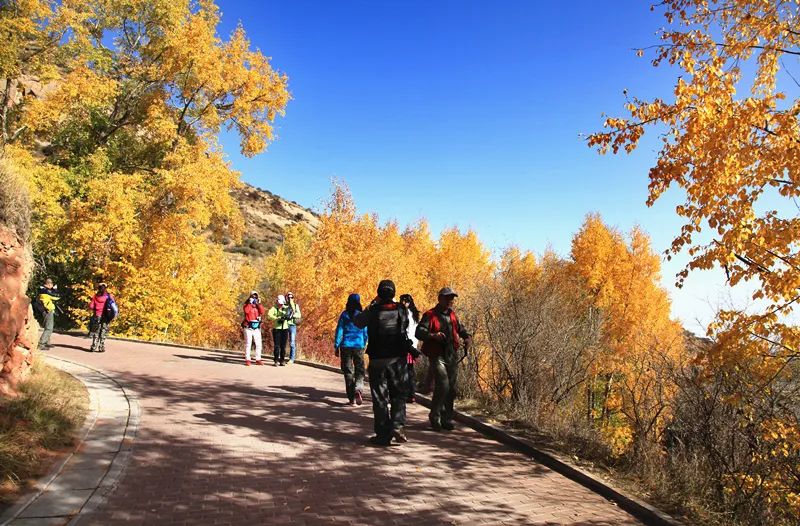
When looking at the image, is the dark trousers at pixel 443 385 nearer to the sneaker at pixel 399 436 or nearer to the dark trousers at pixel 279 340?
the sneaker at pixel 399 436

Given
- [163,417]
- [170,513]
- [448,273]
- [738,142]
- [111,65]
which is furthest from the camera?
[448,273]

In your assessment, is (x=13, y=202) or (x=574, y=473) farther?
(x=13, y=202)

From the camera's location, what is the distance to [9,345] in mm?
6023

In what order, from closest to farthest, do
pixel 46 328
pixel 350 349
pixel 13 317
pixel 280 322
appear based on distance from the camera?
1. pixel 13 317
2. pixel 350 349
3. pixel 46 328
4. pixel 280 322

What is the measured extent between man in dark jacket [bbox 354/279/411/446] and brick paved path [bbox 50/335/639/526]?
0.28 m

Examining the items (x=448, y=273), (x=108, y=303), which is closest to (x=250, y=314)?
(x=108, y=303)

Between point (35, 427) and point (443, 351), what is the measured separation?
185 inches

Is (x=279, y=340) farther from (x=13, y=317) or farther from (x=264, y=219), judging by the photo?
(x=264, y=219)

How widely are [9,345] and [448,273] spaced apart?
1431 inches

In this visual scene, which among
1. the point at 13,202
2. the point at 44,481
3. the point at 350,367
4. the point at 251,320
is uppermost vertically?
the point at 13,202

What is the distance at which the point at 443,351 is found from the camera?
6.75m

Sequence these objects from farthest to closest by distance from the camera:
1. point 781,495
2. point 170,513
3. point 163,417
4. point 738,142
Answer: point 163,417
point 738,142
point 781,495
point 170,513

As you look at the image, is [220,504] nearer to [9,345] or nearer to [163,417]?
[163,417]

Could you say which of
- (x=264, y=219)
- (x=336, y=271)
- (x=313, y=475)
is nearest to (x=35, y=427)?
(x=313, y=475)
